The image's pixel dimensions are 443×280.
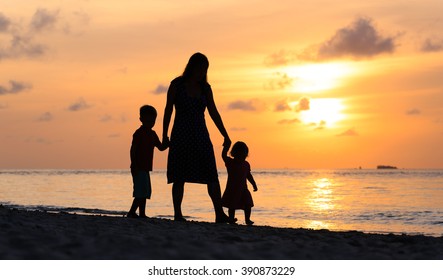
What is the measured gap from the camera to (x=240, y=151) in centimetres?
1175

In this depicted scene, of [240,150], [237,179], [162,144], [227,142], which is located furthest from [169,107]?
[237,179]

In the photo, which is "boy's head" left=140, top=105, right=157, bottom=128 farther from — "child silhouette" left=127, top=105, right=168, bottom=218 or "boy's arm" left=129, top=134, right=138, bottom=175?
"boy's arm" left=129, top=134, right=138, bottom=175

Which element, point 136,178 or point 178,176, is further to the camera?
point 136,178

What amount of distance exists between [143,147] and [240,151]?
2473mm

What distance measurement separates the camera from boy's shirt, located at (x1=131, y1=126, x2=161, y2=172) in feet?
32.4

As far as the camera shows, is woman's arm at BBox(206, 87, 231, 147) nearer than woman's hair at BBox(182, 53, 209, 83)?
No

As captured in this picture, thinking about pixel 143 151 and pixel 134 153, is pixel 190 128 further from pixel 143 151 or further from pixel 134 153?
pixel 134 153

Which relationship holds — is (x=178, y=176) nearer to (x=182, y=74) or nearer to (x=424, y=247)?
(x=182, y=74)

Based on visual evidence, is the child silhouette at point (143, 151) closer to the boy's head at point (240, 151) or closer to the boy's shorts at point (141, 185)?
the boy's shorts at point (141, 185)

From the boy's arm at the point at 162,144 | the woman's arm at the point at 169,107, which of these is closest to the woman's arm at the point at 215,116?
the woman's arm at the point at 169,107

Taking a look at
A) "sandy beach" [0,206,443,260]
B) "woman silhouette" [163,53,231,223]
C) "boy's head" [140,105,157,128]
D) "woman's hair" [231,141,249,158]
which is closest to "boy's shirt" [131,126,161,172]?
"boy's head" [140,105,157,128]
